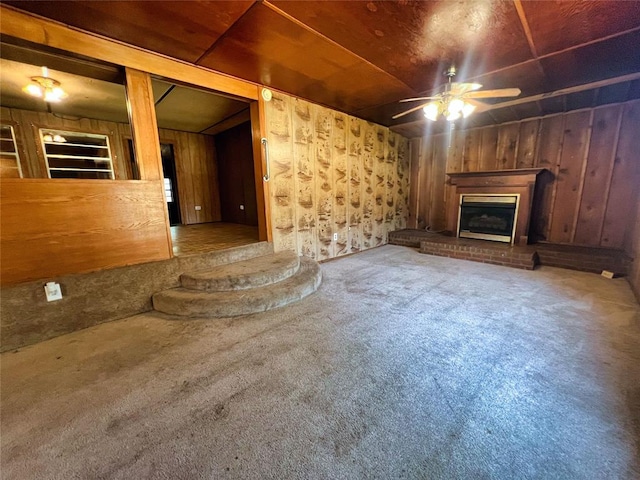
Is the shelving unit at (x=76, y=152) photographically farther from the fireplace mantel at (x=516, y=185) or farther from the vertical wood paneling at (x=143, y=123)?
the fireplace mantel at (x=516, y=185)

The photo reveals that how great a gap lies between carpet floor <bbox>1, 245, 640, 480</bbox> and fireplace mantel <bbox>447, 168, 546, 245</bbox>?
6.40 ft

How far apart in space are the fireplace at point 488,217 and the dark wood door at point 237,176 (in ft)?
13.4

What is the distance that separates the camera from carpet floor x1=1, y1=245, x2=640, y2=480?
110 centimetres

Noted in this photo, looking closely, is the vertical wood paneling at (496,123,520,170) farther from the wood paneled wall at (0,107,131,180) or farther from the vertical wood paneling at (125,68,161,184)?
the wood paneled wall at (0,107,131,180)

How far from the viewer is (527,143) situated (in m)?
4.47

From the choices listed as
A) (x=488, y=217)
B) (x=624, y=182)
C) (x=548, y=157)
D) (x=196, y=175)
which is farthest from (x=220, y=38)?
(x=624, y=182)

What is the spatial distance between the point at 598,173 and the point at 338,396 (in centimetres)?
525

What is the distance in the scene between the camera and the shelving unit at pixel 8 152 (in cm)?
380

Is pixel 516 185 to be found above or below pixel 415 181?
below

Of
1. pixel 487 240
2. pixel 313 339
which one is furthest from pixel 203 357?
pixel 487 240

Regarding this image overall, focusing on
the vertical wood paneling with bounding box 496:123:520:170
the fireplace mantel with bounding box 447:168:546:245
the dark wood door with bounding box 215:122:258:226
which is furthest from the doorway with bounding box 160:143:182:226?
the vertical wood paneling with bounding box 496:123:520:170

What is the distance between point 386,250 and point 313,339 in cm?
331

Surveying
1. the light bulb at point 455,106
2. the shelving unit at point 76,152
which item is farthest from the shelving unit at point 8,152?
the light bulb at point 455,106

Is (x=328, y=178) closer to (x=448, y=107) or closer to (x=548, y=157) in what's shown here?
(x=448, y=107)
